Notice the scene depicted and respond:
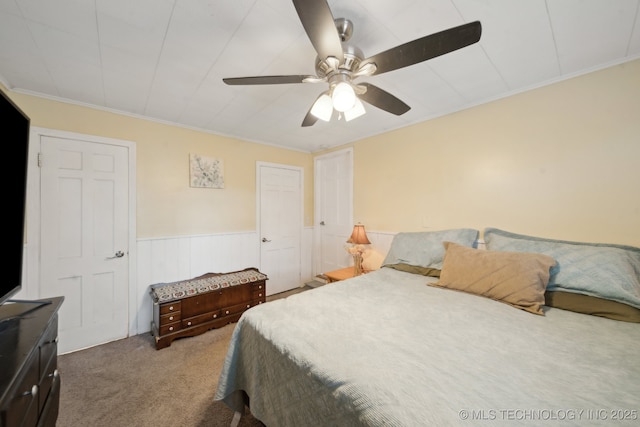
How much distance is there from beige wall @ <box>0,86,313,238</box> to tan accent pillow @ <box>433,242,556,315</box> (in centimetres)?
263

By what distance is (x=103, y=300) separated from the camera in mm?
2336

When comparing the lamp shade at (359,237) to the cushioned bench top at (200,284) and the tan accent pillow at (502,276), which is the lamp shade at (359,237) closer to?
the tan accent pillow at (502,276)

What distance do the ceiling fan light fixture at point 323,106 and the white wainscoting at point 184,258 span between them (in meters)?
2.26

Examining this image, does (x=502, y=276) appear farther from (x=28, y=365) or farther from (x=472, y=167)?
(x=28, y=365)

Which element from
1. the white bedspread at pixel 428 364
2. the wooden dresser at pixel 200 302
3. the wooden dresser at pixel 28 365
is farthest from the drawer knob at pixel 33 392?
the wooden dresser at pixel 200 302

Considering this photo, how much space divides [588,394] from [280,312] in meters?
1.27

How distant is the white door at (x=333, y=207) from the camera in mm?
3488

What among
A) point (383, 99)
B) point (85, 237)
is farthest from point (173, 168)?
point (383, 99)

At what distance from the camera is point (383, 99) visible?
1.54 m

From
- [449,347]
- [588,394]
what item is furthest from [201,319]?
[588,394]

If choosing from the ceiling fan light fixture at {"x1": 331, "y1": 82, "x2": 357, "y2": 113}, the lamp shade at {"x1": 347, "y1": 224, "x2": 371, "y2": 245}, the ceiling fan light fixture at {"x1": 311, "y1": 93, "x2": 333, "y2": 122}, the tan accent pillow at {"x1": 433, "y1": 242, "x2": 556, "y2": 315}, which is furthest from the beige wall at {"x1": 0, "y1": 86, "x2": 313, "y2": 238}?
the tan accent pillow at {"x1": 433, "y1": 242, "x2": 556, "y2": 315}

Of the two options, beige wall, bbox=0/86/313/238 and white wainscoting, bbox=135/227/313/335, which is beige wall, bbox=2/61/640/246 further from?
white wainscoting, bbox=135/227/313/335

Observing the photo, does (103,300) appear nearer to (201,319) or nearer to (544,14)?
(201,319)

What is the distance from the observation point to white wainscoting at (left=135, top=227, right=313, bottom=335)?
2.54m
